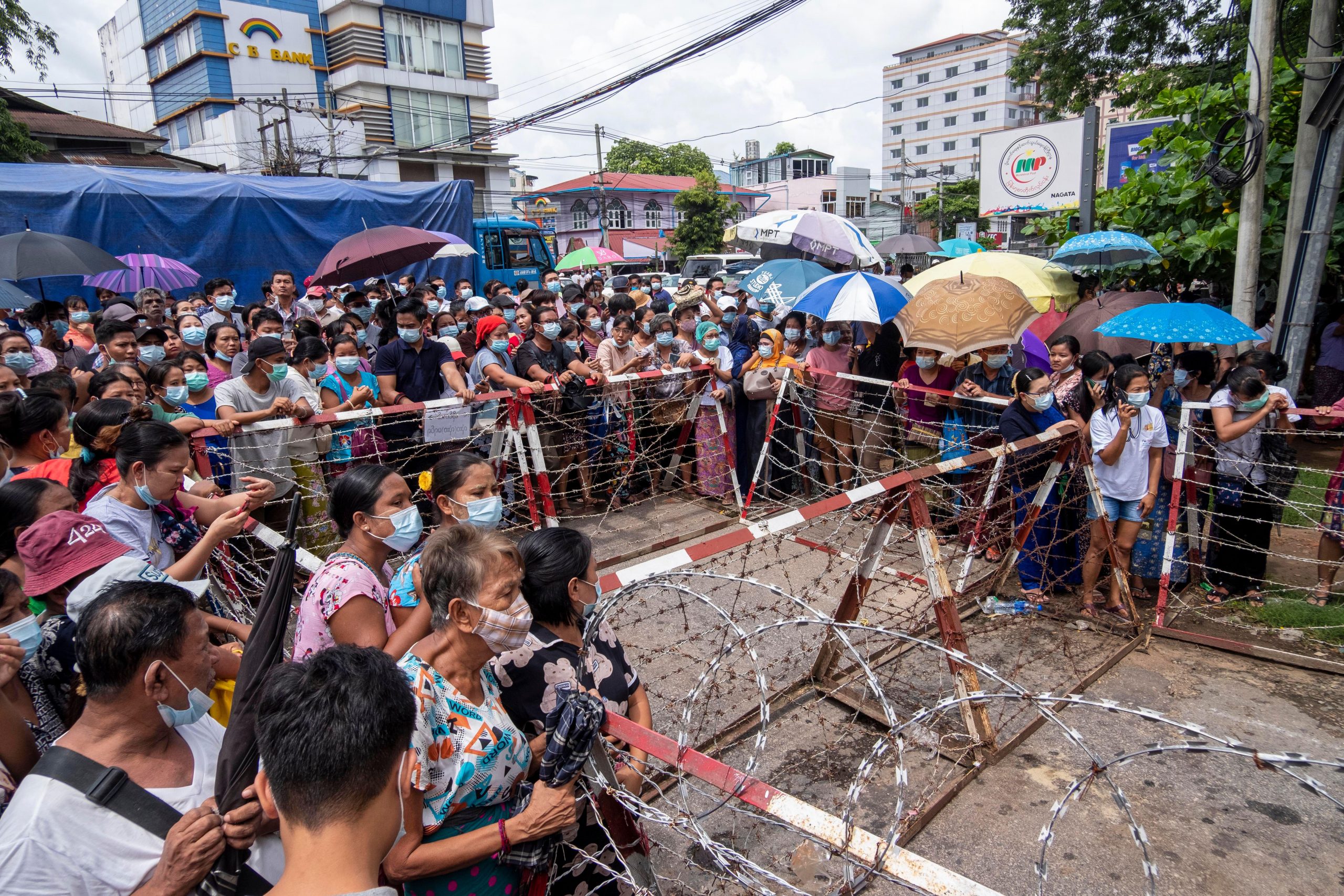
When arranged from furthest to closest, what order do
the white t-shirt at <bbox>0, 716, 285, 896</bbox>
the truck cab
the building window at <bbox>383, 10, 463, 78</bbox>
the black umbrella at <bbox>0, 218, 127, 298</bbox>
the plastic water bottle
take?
1. the building window at <bbox>383, 10, 463, 78</bbox>
2. the truck cab
3. the black umbrella at <bbox>0, 218, 127, 298</bbox>
4. the plastic water bottle
5. the white t-shirt at <bbox>0, 716, 285, 896</bbox>

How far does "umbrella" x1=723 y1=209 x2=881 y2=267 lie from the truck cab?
954 centimetres

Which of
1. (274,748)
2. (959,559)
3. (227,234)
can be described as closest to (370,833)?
(274,748)

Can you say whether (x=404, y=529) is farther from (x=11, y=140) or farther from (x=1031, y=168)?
(x=11, y=140)

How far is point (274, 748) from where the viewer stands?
1.48 metres

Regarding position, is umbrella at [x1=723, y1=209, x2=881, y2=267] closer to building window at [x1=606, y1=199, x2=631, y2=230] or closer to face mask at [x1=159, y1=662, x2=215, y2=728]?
face mask at [x1=159, y1=662, x2=215, y2=728]

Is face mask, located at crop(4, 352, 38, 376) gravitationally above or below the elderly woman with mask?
above

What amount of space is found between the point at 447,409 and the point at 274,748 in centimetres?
429

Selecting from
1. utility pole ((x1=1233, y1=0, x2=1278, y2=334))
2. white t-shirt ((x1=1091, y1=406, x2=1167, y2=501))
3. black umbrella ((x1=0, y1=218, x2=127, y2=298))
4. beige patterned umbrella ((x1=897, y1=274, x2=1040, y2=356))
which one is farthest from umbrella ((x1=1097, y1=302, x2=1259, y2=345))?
black umbrella ((x1=0, y1=218, x2=127, y2=298))

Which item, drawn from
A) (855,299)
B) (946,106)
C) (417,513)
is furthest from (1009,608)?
(946,106)

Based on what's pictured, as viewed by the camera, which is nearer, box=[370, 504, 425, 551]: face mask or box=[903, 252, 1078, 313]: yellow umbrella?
box=[370, 504, 425, 551]: face mask

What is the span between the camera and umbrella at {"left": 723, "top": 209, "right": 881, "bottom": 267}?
30.0ft

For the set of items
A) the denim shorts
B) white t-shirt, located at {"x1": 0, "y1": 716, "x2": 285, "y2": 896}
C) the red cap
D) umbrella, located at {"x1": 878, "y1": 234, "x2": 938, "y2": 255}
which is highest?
umbrella, located at {"x1": 878, "y1": 234, "x2": 938, "y2": 255}

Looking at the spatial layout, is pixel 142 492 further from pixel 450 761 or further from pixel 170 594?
pixel 450 761

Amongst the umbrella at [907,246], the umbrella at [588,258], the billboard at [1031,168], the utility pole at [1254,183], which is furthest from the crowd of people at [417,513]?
the umbrella at [588,258]
